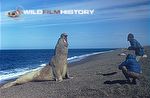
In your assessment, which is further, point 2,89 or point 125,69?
point 2,89

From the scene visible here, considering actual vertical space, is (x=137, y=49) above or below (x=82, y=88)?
above

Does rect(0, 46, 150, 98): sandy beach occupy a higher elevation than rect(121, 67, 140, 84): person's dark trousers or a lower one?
lower

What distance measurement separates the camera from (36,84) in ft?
32.8

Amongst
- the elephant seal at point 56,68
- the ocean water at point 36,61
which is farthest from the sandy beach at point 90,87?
the ocean water at point 36,61

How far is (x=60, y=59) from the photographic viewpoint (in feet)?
34.0

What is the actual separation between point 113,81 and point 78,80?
3.21 ft

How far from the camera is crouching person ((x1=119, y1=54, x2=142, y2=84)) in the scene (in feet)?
29.2

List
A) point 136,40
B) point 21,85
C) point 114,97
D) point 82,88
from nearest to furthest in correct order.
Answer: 1. point 114,97
2. point 82,88
3. point 136,40
4. point 21,85

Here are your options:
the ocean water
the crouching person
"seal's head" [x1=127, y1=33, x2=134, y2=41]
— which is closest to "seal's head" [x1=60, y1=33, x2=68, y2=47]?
the ocean water

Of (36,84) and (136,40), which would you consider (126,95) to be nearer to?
(136,40)

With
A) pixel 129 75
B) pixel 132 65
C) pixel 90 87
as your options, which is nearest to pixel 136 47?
pixel 132 65

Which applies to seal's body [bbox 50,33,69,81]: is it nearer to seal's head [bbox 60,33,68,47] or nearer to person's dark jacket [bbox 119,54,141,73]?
seal's head [bbox 60,33,68,47]

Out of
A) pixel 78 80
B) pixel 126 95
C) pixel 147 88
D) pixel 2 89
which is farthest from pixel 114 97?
pixel 2 89

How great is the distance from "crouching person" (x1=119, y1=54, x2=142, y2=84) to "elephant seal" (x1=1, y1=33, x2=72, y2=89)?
1.81 metres
